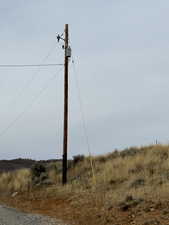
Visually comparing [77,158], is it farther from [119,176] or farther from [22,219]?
[22,219]

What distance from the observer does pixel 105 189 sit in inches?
776

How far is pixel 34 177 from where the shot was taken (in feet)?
93.0

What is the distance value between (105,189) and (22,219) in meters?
5.34

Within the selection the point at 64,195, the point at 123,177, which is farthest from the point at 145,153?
the point at 64,195

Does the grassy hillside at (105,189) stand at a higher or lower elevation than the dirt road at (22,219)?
higher

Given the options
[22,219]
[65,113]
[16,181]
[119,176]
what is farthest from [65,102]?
[22,219]

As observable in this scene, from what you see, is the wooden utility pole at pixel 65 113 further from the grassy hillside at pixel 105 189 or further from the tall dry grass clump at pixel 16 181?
the tall dry grass clump at pixel 16 181

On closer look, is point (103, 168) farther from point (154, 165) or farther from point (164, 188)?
point (164, 188)

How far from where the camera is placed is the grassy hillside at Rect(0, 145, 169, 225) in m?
Answer: 14.2

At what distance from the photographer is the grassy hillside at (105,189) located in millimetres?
14203

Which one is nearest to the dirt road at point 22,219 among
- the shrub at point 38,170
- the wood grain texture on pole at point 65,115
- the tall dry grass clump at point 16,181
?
the wood grain texture on pole at point 65,115

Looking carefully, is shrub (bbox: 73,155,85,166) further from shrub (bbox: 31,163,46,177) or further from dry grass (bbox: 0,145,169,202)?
shrub (bbox: 31,163,46,177)

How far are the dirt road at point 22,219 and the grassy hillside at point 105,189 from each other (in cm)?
83

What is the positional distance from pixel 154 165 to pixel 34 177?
9143 millimetres
